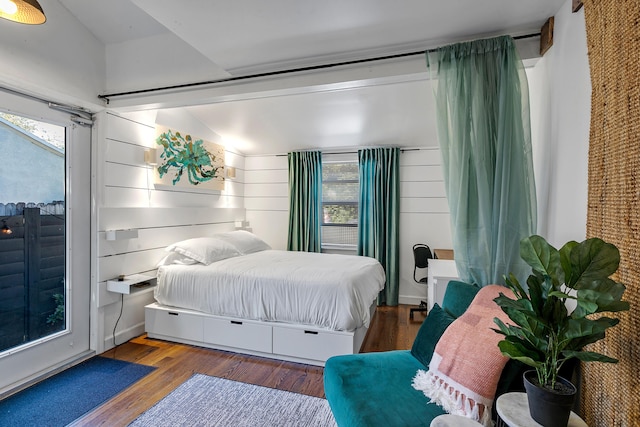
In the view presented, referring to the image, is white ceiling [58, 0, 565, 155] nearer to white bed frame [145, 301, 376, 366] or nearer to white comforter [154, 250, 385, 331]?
white comforter [154, 250, 385, 331]

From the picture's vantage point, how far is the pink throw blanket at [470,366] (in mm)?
1264

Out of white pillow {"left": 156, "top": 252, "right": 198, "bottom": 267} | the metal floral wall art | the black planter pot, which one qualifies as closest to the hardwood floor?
white pillow {"left": 156, "top": 252, "right": 198, "bottom": 267}

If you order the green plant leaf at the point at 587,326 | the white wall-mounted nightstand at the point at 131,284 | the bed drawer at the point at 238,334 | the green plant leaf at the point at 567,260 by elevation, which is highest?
the green plant leaf at the point at 567,260

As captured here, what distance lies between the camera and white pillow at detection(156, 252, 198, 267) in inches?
124

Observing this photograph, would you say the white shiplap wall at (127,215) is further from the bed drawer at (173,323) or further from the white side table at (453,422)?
the white side table at (453,422)

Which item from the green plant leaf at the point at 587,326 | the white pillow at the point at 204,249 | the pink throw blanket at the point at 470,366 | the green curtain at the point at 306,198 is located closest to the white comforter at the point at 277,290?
the white pillow at the point at 204,249

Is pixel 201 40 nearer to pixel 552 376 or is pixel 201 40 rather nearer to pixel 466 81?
pixel 466 81

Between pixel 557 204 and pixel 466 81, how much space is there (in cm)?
87

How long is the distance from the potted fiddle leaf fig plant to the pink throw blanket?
8.7 inches

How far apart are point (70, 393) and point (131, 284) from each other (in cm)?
88

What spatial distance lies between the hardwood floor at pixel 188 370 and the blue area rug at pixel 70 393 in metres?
0.09

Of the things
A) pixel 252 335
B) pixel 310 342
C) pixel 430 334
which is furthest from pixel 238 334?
pixel 430 334

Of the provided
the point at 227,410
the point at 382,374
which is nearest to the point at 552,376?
the point at 382,374

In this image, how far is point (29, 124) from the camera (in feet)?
7.72
